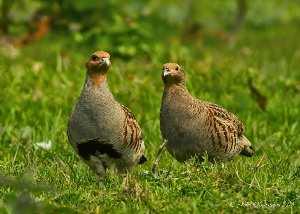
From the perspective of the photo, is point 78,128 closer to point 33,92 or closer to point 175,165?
point 175,165

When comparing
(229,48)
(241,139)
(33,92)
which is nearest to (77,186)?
(241,139)

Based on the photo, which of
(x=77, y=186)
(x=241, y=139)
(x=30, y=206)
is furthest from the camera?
(x=241, y=139)

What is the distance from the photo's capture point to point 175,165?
24.1ft

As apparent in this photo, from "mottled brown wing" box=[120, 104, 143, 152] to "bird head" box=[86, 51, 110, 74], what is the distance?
427mm

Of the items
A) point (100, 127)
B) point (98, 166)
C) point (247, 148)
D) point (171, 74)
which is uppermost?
point (171, 74)

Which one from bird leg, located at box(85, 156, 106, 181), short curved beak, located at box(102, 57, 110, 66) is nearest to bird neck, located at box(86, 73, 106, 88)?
short curved beak, located at box(102, 57, 110, 66)

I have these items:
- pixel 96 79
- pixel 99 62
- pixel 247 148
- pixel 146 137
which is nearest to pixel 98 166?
pixel 96 79

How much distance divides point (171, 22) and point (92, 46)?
7.00m

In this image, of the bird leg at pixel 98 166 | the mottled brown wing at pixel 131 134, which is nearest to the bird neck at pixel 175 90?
the mottled brown wing at pixel 131 134

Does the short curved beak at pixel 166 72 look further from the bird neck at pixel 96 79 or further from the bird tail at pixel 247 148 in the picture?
the bird tail at pixel 247 148

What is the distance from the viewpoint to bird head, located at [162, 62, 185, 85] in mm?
7520

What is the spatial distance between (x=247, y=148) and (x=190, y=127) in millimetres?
861

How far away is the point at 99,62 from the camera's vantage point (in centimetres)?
680

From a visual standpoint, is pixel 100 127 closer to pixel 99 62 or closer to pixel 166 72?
pixel 99 62
